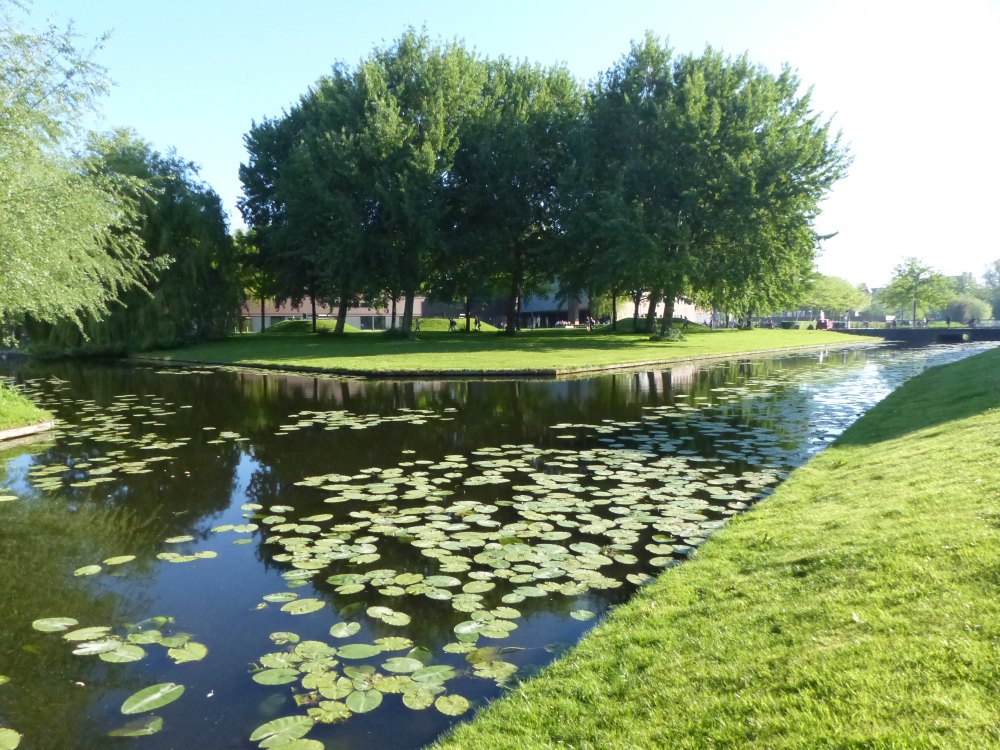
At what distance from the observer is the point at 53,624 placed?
498 centimetres

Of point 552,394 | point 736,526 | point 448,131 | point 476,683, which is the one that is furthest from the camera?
point 448,131

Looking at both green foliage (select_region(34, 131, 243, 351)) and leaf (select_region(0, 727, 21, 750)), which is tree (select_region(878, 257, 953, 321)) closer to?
green foliage (select_region(34, 131, 243, 351))

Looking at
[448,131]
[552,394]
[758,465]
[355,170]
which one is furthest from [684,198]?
[758,465]

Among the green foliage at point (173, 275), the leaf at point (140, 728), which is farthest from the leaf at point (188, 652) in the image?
the green foliage at point (173, 275)

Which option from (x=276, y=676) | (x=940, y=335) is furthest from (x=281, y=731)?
(x=940, y=335)

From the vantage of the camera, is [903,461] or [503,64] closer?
[903,461]

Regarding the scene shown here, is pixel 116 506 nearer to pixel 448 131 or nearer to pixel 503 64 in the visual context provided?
pixel 448 131

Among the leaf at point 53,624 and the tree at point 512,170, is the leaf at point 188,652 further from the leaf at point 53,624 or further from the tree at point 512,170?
the tree at point 512,170

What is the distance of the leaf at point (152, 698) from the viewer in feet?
12.9

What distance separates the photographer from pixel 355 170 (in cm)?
3791

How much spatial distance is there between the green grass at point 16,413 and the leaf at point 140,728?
11560 mm

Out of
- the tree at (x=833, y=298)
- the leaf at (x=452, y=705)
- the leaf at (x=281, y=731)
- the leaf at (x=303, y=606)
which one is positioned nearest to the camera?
the leaf at (x=281, y=731)

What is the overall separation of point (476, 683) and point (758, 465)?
7134 mm

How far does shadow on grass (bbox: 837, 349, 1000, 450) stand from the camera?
11.1m
